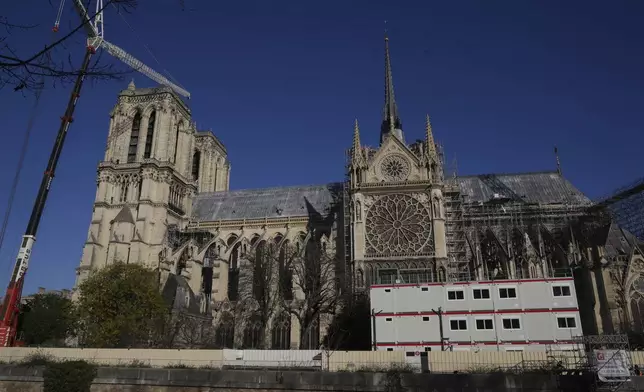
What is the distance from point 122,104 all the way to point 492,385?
51858 mm

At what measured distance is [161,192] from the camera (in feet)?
173

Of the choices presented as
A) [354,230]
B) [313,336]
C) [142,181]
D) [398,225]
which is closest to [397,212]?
[398,225]

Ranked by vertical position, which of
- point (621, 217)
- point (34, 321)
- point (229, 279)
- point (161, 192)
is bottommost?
point (34, 321)

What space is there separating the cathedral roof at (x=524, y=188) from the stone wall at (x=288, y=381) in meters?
30.0

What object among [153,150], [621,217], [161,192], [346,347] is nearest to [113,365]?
[346,347]

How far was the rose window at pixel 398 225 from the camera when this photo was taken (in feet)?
136

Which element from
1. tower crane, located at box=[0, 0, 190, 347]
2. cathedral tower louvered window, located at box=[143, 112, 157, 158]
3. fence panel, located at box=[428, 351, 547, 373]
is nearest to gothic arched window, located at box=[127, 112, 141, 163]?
cathedral tower louvered window, located at box=[143, 112, 157, 158]

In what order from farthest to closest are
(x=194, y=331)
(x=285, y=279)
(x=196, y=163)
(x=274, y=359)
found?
1. (x=196, y=163)
2. (x=285, y=279)
3. (x=194, y=331)
4. (x=274, y=359)

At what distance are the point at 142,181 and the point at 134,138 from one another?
26.3ft

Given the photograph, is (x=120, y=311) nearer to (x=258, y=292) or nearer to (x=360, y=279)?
(x=258, y=292)

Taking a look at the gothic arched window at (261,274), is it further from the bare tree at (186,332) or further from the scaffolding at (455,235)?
the scaffolding at (455,235)

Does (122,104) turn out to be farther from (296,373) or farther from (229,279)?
(296,373)

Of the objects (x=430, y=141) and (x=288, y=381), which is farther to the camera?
(x=430, y=141)

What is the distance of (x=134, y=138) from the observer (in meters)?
57.4
